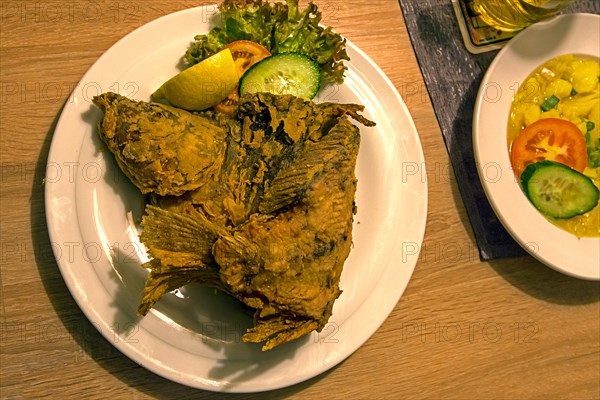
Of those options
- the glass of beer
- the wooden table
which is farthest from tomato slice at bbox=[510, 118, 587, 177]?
the glass of beer

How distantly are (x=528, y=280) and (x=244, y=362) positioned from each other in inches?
47.3

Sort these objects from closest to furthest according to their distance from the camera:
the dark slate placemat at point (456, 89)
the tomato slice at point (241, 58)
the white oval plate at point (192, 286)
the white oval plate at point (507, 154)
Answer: the white oval plate at point (192, 286) → the tomato slice at point (241, 58) → the white oval plate at point (507, 154) → the dark slate placemat at point (456, 89)

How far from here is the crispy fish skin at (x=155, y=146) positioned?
1.44 meters

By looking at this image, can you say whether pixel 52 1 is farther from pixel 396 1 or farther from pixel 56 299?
pixel 396 1

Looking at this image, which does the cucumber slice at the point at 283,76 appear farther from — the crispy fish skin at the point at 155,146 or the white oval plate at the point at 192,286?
the crispy fish skin at the point at 155,146

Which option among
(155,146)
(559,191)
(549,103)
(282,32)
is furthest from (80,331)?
(549,103)

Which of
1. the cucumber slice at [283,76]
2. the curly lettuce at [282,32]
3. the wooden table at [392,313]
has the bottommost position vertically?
the wooden table at [392,313]

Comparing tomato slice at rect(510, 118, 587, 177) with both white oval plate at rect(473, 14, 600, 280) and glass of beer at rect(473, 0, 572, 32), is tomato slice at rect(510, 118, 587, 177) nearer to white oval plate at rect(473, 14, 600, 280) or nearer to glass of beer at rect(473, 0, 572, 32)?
white oval plate at rect(473, 14, 600, 280)

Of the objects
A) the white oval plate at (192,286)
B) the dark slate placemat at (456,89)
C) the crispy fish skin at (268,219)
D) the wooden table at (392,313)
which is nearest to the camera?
the crispy fish skin at (268,219)

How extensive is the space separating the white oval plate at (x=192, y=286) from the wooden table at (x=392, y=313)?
0.18m

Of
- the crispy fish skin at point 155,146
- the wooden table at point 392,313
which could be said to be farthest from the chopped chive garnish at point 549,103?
the crispy fish skin at point 155,146

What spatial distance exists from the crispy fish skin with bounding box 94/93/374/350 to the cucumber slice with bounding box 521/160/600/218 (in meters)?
0.86

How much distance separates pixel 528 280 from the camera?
2037 mm

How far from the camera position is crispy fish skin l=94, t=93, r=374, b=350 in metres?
1.34
